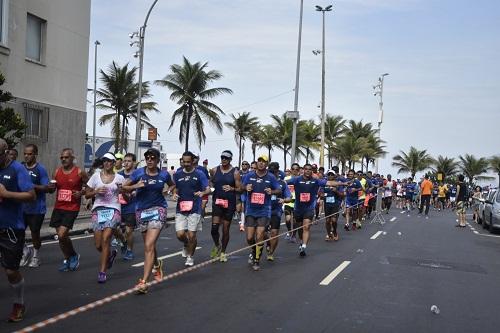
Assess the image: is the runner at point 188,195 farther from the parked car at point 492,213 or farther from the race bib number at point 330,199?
the parked car at point 492,213

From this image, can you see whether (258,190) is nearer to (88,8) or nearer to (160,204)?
(160,204)

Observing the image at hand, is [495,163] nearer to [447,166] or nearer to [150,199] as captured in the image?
[447,166]

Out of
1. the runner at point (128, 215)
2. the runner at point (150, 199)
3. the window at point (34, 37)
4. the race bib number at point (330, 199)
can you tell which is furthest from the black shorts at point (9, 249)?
the window at point (34, 37)

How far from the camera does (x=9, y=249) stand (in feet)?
19.1

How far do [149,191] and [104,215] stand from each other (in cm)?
70

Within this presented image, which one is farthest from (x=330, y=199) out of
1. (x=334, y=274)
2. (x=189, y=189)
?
(x=189, y=189)

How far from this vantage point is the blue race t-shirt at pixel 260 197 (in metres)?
9.99

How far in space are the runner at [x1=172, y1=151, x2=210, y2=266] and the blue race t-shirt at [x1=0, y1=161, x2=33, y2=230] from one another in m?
3.62

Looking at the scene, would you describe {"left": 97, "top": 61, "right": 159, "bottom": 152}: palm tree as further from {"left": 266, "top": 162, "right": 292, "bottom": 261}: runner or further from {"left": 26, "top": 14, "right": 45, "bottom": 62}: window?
{"left": 266, "top": 162, "right": 292, "bottom": 261}: runner

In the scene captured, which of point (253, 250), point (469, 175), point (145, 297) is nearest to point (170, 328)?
point (145, 297)

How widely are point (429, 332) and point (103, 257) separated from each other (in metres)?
4.31

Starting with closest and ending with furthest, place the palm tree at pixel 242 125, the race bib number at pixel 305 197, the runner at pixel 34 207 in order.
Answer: the runner at pixel 34 207
the race bib number at pixel 305 197
the palm tree at pixel 242 125

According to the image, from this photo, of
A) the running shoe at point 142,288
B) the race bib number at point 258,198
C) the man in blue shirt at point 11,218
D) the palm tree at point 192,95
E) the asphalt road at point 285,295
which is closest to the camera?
the man in blue shirt at point 11,218

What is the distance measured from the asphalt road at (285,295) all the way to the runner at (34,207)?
0.32 m
